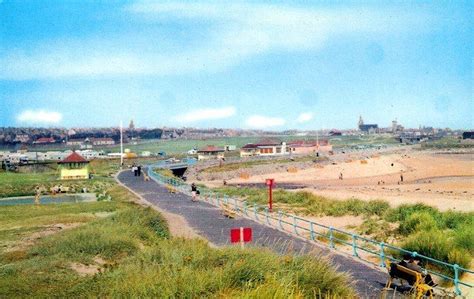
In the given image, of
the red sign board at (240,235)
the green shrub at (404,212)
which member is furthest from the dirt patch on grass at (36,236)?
the green shrub at (404,212)

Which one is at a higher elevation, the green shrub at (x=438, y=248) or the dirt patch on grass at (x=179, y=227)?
the green shrub at (x=438, y=248)

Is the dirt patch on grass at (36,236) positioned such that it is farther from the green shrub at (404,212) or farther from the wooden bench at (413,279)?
the green shrub at (404,212)

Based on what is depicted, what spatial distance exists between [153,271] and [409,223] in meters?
13.1

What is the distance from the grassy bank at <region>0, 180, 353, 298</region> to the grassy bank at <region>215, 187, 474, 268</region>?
16.7ft

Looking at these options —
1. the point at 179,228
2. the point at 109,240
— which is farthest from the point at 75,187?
the point at 109,240

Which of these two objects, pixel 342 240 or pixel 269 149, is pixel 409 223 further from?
pixel 269 149

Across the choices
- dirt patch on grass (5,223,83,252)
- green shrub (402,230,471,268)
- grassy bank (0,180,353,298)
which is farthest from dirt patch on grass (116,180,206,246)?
green shrub (402,230,471,268)

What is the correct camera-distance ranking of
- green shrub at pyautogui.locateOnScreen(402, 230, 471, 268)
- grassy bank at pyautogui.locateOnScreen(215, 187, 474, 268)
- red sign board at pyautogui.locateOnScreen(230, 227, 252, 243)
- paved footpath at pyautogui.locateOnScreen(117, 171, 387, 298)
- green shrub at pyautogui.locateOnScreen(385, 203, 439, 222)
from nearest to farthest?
paved footpath at pyautogui.locateOnScreen(117, 171, 387, 298), red sign board at pyautogui.locateOnScreen(230, 227, 252, 243), green shrub at pyautogui.locateOnScreen(402, 230, 471, 268), grassy bank at pyautogui.locateOnScreen(215, 187, 474, 268), green shrub at pyautogui.locateOnScreen(385, 203, 439, 222)

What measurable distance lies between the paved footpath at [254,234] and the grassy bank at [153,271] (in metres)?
1.33

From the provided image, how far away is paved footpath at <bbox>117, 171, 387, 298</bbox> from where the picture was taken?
10953 millimetres

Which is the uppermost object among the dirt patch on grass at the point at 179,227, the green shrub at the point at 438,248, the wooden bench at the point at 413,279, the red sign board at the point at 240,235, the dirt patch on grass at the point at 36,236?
the red sign board at the point at 240,235

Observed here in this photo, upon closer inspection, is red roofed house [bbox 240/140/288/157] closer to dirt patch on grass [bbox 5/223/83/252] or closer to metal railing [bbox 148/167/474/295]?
metal railing [bbox 148/167/474/295]

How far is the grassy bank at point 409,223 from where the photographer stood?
1276cm

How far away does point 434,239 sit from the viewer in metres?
12.9
